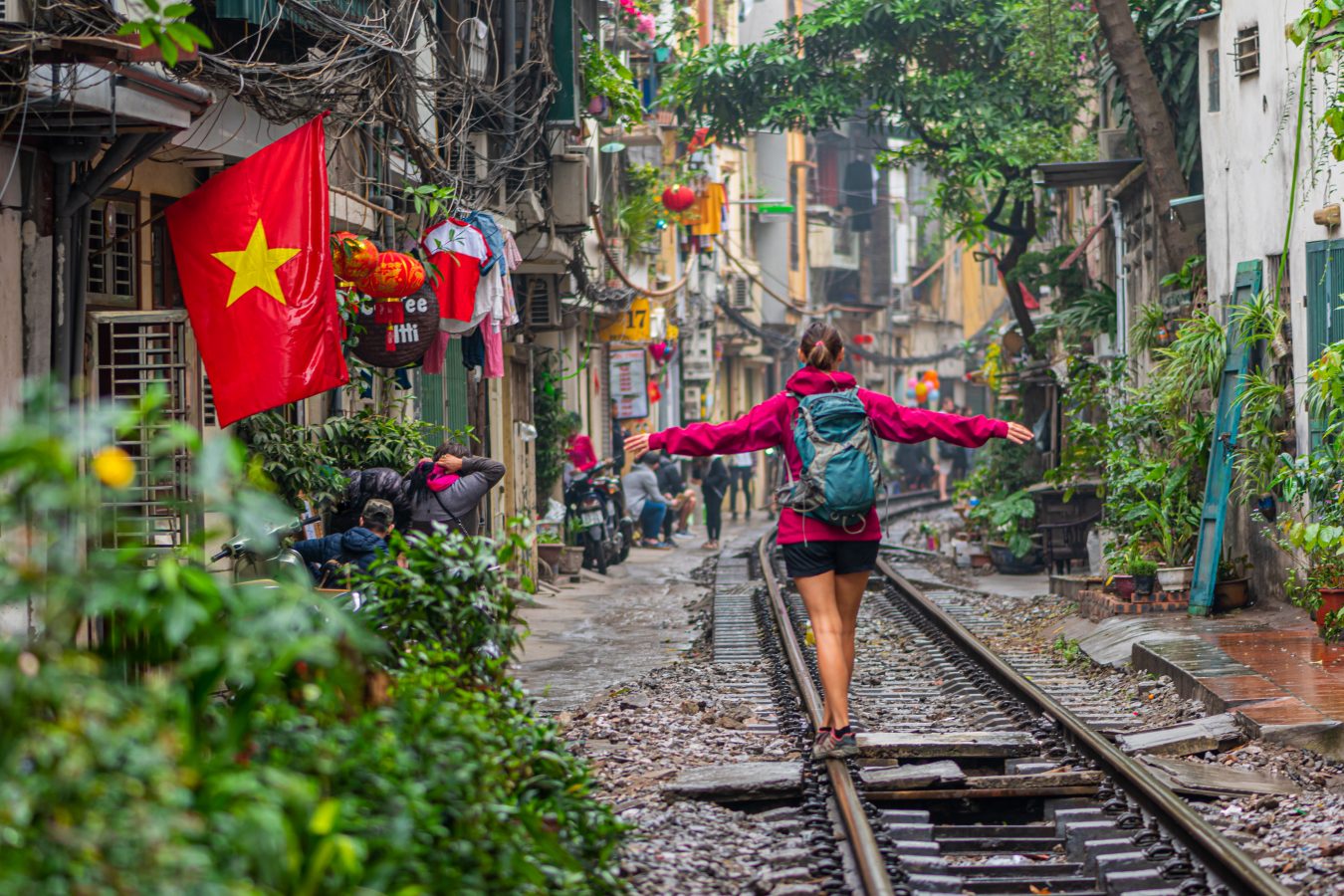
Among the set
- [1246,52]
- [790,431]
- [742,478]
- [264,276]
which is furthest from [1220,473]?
[742,478]

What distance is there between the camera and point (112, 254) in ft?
31.0

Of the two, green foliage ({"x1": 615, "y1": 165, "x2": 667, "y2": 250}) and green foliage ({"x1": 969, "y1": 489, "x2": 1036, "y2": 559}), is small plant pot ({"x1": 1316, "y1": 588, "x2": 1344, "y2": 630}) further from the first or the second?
green foliage ({"x1": 615, "y1": 165, "x2": 667, "y2": 250})

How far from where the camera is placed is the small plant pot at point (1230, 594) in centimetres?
1379

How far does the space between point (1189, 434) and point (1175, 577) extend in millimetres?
1184

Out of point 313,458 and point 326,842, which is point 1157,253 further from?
point 326,842

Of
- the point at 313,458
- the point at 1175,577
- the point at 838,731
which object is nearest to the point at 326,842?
the point at 838,731

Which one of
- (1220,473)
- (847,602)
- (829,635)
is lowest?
(829,635)

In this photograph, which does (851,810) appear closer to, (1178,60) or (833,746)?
(833,746)

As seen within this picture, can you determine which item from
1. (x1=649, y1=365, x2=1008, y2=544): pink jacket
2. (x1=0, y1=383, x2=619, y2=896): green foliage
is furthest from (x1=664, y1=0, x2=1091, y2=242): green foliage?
(x1=0, y1=383, x2=619, y2=896): green foliage

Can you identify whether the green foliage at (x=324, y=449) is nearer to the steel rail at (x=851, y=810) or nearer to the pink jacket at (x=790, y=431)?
the pink jacket at (x=790, y=431)

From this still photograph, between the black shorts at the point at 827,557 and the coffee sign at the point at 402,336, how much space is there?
4730 millimetres

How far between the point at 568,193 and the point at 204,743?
1522cm

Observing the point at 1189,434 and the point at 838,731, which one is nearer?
the point at 838,731

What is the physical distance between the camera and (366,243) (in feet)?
36.7
